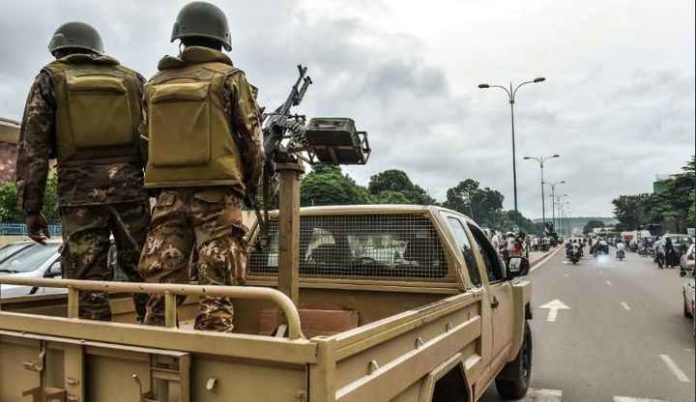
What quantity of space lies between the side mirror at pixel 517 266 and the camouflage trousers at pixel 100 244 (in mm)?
2830

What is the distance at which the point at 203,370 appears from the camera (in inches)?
75.0

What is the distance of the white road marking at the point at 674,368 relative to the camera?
20.9ft

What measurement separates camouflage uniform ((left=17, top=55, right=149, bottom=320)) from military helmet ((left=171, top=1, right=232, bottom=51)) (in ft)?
2.27

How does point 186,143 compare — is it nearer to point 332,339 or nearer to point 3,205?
point 332,339

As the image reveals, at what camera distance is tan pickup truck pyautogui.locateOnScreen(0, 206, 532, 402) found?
183 cm

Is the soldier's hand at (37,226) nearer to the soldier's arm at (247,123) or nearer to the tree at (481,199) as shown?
the soldier's arm at (247,123)

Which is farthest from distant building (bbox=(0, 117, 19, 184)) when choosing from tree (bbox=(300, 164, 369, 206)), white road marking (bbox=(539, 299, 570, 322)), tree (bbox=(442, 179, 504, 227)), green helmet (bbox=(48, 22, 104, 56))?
tree (bbox=(442, 179, 504, 227))

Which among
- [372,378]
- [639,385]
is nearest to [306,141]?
[372,378]

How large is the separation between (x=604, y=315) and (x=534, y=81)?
1754 cm

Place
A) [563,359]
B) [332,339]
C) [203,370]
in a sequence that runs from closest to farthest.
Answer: [332,339], [203,370], [563,359]

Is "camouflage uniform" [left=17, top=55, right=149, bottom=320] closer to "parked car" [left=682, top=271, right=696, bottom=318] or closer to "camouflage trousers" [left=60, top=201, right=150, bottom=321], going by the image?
"camouflage trousers" [left=60, top=201, right=150, bottom=321]

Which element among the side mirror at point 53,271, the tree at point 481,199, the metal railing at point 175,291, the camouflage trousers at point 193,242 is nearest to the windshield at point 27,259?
the side mirror at point 53,271

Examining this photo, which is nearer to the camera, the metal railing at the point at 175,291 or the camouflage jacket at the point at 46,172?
the metal railing at the point at 175,291

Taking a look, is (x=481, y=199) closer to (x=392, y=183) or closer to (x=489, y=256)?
(x=392, y=183)
